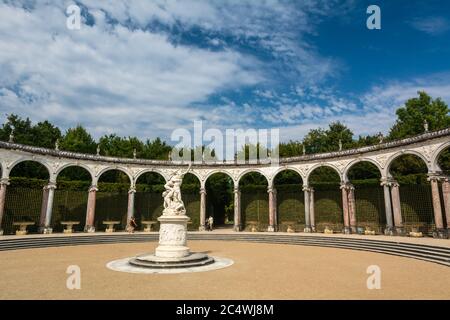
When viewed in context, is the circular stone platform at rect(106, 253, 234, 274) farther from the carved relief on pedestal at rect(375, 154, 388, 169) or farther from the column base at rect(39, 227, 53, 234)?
the carved relief on pedestal at rect(375, 154, 388, 169)

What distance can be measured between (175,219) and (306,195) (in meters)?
18.5

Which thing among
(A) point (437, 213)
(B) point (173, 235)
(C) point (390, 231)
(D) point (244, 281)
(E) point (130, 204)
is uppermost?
(E) point (130, 204)

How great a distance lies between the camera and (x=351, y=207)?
2627cm

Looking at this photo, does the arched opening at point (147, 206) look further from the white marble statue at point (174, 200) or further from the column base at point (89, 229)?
the white marble statue at point (174, 200)

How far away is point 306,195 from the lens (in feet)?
93.8

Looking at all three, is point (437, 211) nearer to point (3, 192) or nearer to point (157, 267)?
point (157, 267)

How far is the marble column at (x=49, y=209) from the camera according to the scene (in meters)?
25.4

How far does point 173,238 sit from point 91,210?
18391 mm

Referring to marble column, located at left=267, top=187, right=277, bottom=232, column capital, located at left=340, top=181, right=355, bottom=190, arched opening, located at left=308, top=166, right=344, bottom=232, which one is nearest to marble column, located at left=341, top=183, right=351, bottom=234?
column capital, located at left=340, top=181, right=355, bottom=190

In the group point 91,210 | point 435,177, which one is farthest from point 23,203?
point 435,177

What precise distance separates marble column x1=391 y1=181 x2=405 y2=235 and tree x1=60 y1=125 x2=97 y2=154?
37.8m
